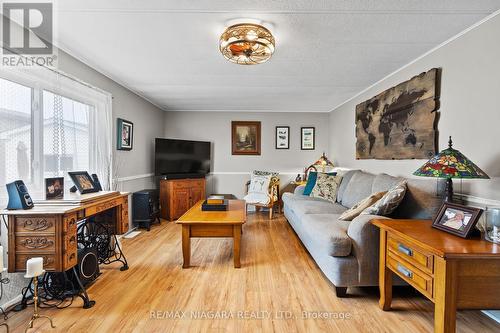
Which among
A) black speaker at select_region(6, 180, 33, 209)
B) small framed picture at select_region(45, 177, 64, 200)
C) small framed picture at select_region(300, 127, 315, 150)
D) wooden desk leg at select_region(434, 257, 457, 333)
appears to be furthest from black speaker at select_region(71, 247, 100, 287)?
small framed picture at select_region(300, 127, 315, 150)

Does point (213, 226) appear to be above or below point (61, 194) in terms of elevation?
below

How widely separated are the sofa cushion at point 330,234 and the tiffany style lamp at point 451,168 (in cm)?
83

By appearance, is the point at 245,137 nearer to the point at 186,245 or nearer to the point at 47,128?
the point at 186,245

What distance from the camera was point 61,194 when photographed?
2.17m

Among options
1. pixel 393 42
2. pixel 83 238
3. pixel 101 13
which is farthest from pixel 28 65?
pixel 393 42

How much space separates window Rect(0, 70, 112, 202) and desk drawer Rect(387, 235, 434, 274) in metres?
2.98

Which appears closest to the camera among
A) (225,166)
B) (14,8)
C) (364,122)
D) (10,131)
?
(14,8)

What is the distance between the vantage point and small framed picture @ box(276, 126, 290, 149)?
5.78 meters

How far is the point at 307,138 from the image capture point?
229 inches

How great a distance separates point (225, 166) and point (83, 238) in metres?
3.51

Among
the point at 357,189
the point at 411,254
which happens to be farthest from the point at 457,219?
the point at 357,189

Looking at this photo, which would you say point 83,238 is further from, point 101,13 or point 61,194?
point 101,13

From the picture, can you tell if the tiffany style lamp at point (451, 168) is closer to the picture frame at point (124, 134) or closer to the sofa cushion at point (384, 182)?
the sofa cushion at point (384, 182)

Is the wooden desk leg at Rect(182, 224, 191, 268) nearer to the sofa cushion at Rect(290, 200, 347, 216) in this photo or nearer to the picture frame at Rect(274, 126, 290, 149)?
the sofa cushion at Rect(290, 200, 347, 216)
